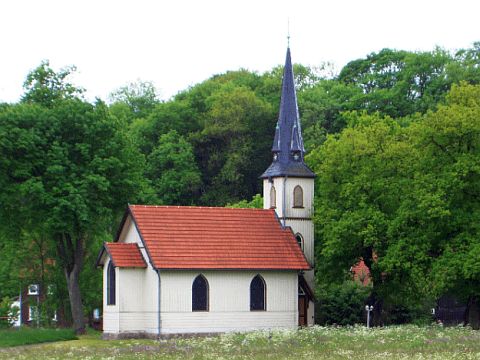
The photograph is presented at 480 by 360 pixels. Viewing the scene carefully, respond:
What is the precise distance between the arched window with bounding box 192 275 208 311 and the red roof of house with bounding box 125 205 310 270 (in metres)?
0.93

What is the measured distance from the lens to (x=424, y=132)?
185ft

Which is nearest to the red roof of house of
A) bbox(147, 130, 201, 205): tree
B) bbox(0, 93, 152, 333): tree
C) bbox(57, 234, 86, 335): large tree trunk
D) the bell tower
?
the bell tower

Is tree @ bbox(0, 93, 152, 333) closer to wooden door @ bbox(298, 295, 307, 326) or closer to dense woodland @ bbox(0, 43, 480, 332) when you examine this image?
dense woodland @ bbox(0, 43, 480, 332)

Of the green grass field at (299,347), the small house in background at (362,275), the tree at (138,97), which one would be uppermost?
the tree at (138,97)

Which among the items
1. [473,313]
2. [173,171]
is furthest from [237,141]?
[473,313]

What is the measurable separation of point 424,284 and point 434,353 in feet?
54.2

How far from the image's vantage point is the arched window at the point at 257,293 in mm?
59312

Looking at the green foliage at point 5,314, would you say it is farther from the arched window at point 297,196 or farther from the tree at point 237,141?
the tree at point 237,141

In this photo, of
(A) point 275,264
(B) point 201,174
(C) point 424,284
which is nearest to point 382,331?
(C) point 424,284

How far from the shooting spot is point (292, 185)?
63.4 metres

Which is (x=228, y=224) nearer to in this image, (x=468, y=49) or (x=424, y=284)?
(x=424, y=284)

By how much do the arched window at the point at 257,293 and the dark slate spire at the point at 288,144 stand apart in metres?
6.63

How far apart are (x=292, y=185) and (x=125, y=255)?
1056cm

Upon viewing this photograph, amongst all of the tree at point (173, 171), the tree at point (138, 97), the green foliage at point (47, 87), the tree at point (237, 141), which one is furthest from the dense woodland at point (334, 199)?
the tree at point (138, 97)
